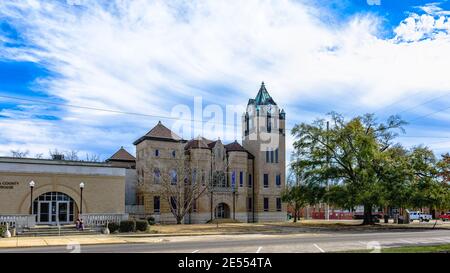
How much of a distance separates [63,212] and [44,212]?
65.3 inches

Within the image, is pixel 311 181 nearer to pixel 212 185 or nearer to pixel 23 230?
pixel 212 185

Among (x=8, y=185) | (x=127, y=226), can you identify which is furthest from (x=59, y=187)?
(x=127, y=226)

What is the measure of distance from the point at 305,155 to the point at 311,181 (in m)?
3.24

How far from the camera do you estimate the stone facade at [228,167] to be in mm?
55062

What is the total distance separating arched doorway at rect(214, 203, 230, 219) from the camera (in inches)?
2398

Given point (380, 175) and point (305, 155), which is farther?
point (305, 155)

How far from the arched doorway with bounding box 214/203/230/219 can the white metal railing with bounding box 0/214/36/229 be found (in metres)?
26.5

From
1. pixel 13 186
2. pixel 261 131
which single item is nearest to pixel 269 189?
pixel 261 131

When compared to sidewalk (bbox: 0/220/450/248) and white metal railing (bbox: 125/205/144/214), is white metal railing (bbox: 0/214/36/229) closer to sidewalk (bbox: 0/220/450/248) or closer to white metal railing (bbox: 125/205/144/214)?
sidewalk (bbox: 0/220/450/248)

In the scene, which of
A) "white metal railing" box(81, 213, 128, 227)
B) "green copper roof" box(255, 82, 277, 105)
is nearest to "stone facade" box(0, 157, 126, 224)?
"white metal railing" box(81, 213, 128, 227)

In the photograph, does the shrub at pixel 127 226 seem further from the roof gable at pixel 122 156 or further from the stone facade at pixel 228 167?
the roof gable at pixel 122 156

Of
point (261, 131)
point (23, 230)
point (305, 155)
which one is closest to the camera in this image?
point (23, 230)

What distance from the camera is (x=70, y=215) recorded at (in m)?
44.1

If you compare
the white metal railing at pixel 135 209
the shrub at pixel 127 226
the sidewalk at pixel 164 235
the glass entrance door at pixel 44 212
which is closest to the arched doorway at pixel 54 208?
the glass entrance door at pixel 44 212
